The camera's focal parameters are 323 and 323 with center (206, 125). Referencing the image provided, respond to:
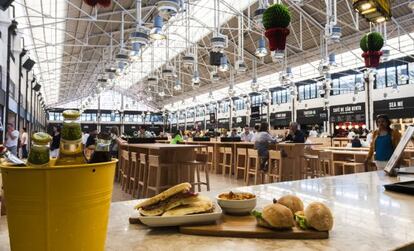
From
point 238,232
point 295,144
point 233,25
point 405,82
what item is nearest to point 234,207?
point 238,232

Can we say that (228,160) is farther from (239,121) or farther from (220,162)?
(239,121)

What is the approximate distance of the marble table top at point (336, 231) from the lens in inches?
36.9

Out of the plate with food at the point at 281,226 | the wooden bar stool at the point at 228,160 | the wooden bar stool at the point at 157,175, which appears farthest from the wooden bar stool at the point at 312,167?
the plate with food at the point at 281,226

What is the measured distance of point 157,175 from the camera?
503 cm

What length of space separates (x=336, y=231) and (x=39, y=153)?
0.92m

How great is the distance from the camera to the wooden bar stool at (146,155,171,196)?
16.6 feet

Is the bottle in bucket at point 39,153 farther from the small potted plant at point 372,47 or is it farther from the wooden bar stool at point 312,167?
the wooden bar stool at point 312,167

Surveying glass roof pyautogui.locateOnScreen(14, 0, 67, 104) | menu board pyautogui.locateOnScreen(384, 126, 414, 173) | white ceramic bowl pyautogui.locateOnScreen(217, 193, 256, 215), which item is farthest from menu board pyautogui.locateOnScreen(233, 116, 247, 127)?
white ceramic bowl pyautogui.locateOnScreen(217, 193, 256, 215)

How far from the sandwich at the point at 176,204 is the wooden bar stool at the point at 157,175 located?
13.0 feet

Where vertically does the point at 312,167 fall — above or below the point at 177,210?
below

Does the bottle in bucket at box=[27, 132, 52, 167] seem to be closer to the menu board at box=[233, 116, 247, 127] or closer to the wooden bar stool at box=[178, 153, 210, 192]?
the wooden bar stool at box=[178, 153, 210, 192]

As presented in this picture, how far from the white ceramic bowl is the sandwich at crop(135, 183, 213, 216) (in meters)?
0.10

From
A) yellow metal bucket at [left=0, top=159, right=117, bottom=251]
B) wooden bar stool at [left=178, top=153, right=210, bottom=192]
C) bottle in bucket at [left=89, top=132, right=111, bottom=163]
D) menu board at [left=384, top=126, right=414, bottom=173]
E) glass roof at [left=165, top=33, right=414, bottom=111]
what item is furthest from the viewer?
glass roof at [left=165, top=33, right=414, bottom=111]

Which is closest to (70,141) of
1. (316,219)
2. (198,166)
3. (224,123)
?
(316,219)
